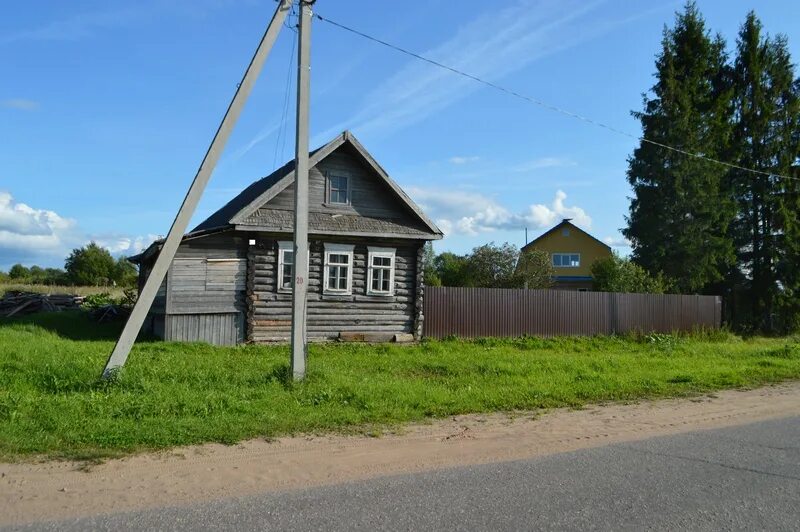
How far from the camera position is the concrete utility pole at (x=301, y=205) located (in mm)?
10234

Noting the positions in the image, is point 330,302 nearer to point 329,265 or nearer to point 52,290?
point 329,265

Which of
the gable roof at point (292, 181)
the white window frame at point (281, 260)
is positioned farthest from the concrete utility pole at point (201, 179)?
the white window frame at point (281, 260)

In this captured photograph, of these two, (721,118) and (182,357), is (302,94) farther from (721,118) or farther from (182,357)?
(721,118)

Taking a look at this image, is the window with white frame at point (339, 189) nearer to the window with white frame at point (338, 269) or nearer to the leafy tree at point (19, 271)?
the window with white frame at point (338, 269)

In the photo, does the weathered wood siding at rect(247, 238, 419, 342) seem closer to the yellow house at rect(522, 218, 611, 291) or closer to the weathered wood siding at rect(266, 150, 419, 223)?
the weathered wood siding at rect(266, 150, 419, 223)

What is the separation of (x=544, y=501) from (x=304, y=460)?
2410 millimetres

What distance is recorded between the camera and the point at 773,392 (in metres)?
12.5

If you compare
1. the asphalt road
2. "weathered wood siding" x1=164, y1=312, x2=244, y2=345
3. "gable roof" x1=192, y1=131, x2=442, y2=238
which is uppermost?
"gable roof" x1=192, y1=131, x2=442, y2=238

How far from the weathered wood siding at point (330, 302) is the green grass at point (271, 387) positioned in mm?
1569

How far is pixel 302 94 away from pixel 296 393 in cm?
460

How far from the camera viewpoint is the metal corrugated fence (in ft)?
69.9

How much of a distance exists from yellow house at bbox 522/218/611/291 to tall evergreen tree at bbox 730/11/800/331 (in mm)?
18756

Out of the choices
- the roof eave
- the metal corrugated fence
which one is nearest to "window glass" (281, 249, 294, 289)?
the roof eave

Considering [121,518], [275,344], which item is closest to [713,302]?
[275,344]
